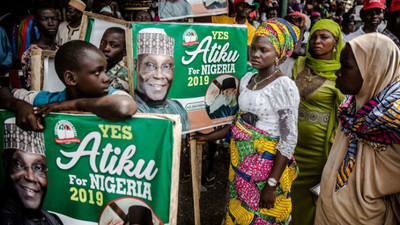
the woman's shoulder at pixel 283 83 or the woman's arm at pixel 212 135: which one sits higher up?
the woman's shoulder at pixel 283 83

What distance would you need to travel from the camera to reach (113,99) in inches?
58.9

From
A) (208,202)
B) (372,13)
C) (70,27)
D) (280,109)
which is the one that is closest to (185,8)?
(280,109)

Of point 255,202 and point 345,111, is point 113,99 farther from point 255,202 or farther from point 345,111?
point 345,111

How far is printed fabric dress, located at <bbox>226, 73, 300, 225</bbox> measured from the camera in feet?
6.46

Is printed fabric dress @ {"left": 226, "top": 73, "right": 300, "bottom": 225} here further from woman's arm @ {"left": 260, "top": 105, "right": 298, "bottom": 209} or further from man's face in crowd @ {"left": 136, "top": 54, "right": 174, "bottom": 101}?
man's face in crowd @ {"left": 136, "top": 54, "right": 174, "bottom": 101}

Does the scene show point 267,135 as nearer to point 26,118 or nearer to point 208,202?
point 26,118

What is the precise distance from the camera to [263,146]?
2047mm

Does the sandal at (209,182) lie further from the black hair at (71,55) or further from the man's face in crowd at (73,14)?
the black hair at (71,55)

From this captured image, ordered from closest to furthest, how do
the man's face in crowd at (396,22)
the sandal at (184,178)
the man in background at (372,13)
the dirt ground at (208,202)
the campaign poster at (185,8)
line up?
the campaign poster at (185,8), the dirt ground at (208,202), the man's face in crowd at (396,22), the man in background at (372,13), the sandal at (184,178)

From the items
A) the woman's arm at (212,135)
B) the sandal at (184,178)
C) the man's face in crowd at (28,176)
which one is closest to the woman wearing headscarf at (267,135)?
the woman's arm at (212,135)

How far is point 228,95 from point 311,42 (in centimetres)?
99

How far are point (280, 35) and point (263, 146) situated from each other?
0.76 m

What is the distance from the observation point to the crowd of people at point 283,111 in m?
1.56

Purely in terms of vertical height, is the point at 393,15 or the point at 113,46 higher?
the point at 393,15
